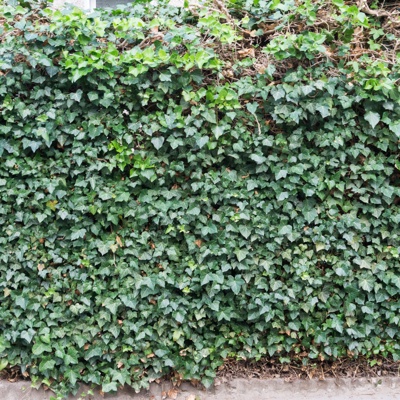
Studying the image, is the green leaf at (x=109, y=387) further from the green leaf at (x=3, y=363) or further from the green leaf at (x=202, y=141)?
the green leaf at (x=202, y=141)

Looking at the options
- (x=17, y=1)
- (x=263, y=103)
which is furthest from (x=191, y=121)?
(x=17, y=1)

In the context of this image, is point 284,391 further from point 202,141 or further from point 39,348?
point 202,141

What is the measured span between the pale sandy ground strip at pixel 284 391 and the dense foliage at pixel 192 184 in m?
0.16

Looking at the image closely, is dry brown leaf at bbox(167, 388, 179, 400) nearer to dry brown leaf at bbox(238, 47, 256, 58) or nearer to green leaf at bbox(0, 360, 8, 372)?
green leaf at bbox(0, 360, 8, 372)

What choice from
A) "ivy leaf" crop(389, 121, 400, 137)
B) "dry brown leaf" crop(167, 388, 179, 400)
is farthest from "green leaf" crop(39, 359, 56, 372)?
"ivy leaf" crop(389, 121, 400, 137)

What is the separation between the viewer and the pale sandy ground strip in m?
3.63

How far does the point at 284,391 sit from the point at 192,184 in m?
1.85

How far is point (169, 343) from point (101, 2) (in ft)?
12.0

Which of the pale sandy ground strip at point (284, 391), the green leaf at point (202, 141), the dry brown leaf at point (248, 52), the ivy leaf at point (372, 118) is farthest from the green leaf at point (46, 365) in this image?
the ivy leaf at point (372, 118)

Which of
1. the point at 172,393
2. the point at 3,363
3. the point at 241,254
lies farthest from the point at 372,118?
the point at 3,363

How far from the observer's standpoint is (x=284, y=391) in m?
3.71

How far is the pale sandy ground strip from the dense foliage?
16 cm

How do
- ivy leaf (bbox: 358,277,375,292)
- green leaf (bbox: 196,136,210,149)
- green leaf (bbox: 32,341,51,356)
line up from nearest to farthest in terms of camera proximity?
1. green leaf (bbox: 196,136,210,149)
2. green leaf (bbox: 32,341,51,356)
3. ivy leaf (bbox: 358,277,375,292)

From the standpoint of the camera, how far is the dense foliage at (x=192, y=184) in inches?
131
